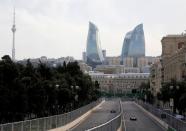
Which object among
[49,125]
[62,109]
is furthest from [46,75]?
[49,125]

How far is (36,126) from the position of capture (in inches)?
1908

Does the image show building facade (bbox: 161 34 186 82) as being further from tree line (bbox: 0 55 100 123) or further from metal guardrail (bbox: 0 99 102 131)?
metal guardrail (bbox: 0 99 102 131)

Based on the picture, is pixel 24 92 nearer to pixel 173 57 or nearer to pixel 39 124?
pixel 39 124

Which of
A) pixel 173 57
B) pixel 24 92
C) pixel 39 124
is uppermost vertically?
pixel 173 57

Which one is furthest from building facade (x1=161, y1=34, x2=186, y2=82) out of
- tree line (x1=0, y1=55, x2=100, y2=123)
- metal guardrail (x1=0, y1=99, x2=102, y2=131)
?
metal guardrail (x1=0, y1=99, x2=102, y2=131)

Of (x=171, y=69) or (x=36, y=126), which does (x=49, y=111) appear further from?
(x=171, y=69)

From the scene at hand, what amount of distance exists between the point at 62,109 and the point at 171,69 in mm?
57840

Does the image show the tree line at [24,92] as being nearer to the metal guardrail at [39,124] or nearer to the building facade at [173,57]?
the metal guardrail at [39,124]

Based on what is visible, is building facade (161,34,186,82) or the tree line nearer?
the tree line

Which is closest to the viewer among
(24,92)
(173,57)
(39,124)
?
(39,124)

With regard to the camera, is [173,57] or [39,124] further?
[173,57]

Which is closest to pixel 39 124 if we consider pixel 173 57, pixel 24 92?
pixel 24 92

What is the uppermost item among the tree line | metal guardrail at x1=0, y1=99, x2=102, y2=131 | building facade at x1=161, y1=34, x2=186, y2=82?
building facade at x1=161, y1=34, x2=186, y2=82

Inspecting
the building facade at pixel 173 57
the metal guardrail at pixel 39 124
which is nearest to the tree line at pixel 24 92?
the metal guardrail at pixel 39 124
